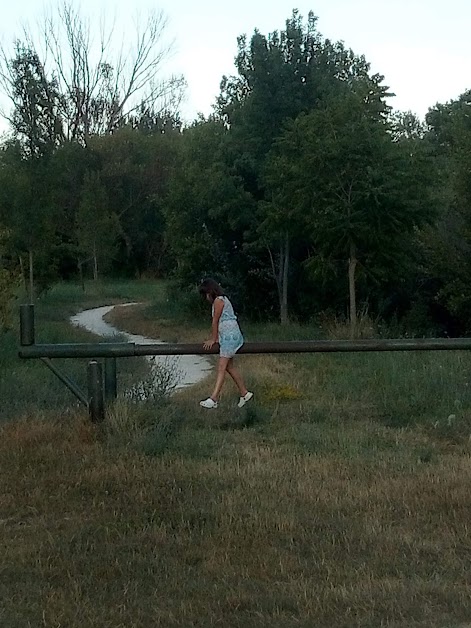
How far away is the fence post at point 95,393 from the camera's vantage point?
321 inches

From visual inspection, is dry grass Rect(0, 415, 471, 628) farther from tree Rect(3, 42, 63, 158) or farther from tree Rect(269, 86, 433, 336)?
tree Rect(3, 42, 63, 158)

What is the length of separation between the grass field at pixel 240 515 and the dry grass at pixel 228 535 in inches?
0.5

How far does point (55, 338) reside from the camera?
17.3 m

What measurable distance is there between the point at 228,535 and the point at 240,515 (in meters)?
0.38

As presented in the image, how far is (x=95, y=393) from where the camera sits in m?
8.16

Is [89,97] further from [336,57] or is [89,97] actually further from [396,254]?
[396,254]

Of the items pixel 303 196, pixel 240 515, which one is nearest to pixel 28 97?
pixel 303 196

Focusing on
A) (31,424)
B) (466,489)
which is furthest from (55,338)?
(466,489)

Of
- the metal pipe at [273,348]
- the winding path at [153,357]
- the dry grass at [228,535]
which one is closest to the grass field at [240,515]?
the dry grass at [228,535]

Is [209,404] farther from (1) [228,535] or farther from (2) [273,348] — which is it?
(1) [228,535]

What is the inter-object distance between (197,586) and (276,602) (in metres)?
0.47

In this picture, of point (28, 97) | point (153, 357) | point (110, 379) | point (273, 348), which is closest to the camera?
point (273, 348)

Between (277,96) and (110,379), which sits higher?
(277,96)

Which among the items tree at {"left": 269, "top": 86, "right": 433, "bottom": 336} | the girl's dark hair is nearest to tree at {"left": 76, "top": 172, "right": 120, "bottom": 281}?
tree at {"left": 269, "top": 86, "right": 433, "bottom": 336}
